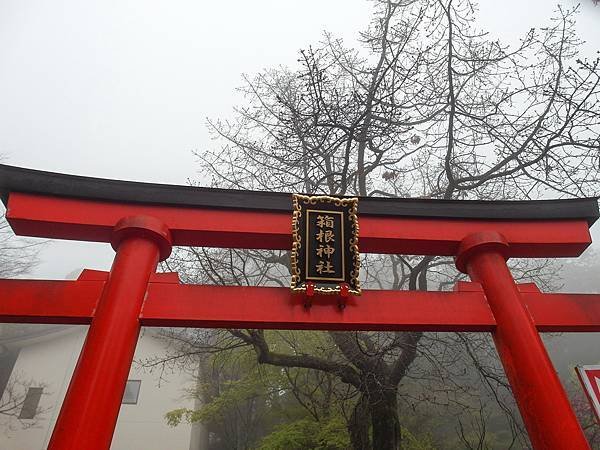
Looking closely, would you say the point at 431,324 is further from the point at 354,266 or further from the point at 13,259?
the point at 13,259

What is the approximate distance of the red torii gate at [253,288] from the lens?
286cm

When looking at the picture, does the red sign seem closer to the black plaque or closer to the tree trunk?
the black plaque

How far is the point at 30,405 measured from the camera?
40.8 ft

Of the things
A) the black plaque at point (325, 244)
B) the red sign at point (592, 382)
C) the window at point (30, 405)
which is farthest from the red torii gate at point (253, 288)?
the window at point (30, 405)

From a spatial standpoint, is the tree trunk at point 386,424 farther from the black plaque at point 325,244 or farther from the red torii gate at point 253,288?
the black plaque at point 325,244

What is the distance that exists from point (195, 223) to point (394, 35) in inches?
217

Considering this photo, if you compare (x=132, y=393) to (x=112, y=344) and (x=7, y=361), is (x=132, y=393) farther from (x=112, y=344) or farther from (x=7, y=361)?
(x=112, y=344)

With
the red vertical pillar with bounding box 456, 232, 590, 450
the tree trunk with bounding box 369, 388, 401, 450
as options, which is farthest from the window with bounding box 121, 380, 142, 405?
the red vertical pillar with bounding box 456, 232, 590, 450

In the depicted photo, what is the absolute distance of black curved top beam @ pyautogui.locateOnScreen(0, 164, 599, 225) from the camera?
144 inches

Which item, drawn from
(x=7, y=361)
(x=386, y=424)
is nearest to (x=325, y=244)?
(x=386, y=424)

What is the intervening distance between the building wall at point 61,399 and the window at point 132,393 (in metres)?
0.10

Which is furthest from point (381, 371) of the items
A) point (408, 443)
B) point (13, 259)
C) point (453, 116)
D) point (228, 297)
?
point (13, 259)

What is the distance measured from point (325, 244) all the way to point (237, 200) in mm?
975

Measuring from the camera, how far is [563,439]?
2.74 m
